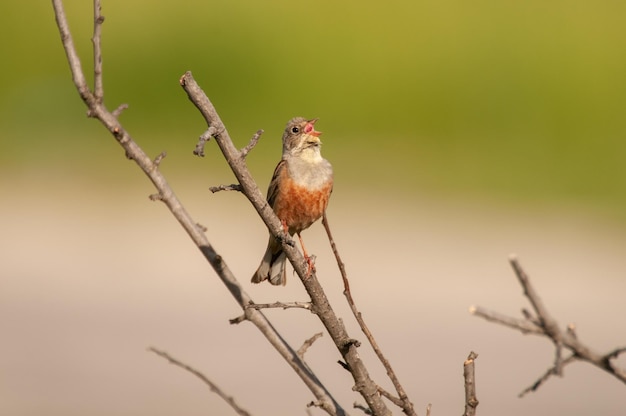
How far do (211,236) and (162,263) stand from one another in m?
0.67

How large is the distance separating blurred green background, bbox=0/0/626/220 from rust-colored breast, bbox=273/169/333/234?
8.20 meters

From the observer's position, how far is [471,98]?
14023 millimetres

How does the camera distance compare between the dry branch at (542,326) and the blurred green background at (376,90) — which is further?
the blurred green background at (376,90)

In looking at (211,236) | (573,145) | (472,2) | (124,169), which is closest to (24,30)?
(124,169)

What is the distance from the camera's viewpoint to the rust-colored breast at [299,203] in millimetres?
4836

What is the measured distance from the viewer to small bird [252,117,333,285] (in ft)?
15.9

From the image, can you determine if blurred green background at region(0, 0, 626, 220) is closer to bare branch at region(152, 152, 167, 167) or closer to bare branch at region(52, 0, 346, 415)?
bare branch at region(52, 0, 346, 415)

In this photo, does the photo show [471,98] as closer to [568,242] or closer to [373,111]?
[373,111]

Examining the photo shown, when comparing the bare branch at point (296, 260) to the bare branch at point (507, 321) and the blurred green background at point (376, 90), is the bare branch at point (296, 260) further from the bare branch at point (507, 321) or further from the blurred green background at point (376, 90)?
the blurred green background at point (376, 90)

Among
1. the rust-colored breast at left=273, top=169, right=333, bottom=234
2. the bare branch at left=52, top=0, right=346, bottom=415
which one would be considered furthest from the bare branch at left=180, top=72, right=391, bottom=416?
the rust-colored breast at left=273, top=169, right=333, bottom=234

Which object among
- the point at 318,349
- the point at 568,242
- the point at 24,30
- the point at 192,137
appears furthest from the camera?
the point at 24,30

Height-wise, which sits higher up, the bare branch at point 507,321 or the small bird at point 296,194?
the small bird at point 296,194

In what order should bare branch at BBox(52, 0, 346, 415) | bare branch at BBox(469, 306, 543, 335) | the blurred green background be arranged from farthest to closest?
the blurred green background → bare branch at BBox(52, 0, 346, 415) → bare branch at BBox(469, 306, 543, 335)

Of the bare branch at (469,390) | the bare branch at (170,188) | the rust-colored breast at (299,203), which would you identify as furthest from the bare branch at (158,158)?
the rust-colored breast at (299,203)
